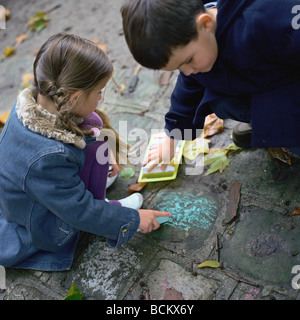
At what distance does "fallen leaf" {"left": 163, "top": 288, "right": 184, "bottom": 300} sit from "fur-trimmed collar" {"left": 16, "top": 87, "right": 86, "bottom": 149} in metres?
0.74

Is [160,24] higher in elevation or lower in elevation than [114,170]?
higher

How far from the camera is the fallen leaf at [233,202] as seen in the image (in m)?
1.76

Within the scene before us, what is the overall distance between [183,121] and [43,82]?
0.73 metres

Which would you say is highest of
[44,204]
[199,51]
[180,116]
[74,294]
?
[199,51]

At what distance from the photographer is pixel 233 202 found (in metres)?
1.82

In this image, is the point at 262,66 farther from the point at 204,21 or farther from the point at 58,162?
the point at 58,162

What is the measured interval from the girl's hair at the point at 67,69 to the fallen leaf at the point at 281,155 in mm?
945

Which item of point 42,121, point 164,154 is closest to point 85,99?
point 42,121

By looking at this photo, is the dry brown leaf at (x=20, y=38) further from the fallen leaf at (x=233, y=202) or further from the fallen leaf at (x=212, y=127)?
the fallen leaf at (x=233, y=202)

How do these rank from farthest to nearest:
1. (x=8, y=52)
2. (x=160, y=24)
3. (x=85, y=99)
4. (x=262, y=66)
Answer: (x=8, y=52)
(x=85, y=99)
(x=262, y=66)
(x=160, y=24)

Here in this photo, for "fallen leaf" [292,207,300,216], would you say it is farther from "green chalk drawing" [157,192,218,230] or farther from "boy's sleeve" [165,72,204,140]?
"boy's sleeve" [165,72,204,140]

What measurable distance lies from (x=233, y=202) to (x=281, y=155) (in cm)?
35

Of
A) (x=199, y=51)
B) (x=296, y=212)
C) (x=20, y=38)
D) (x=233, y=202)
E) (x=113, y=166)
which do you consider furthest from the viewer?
(x=20, y=38)
